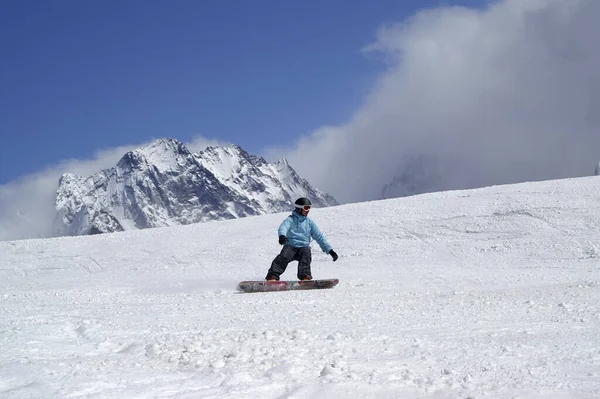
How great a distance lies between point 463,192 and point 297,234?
9.63m

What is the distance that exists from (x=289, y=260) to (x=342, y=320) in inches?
178

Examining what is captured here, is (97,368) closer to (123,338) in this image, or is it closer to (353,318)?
(123,338)

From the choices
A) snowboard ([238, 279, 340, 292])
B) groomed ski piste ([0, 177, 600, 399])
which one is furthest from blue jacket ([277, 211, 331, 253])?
snowboard ([238, 279, 340, 292])

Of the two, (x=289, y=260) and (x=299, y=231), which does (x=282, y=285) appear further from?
(x=299, y=231)

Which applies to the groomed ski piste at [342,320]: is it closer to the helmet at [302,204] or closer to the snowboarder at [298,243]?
the snowboarder at [298,243]

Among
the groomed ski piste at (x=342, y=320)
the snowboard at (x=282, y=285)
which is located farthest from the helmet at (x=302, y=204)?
the snowboard at (x=282, y=285)

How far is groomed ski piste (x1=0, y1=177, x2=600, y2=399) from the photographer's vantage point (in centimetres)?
358

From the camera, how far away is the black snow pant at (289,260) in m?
9.91

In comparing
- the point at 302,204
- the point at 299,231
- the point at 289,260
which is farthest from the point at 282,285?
the point at 302,204

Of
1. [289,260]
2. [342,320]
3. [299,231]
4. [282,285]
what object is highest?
[299,231]

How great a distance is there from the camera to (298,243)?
10.3m

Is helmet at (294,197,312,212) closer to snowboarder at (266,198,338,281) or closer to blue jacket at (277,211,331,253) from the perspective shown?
snowboarder at (266,198,338,281)

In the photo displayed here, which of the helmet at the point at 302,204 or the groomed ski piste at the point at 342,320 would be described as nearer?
the groomed ski piste at the point at 342,320

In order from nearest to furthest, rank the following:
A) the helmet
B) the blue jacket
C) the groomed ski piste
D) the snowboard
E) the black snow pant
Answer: the groomed ski piste < the snowboard < the black snow pant < the blue jacket < the helmet
